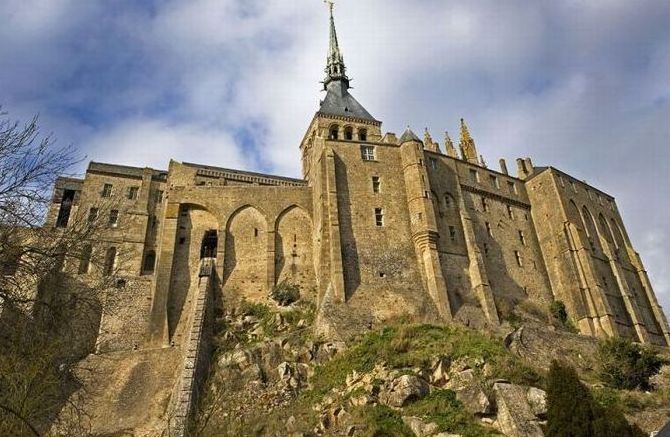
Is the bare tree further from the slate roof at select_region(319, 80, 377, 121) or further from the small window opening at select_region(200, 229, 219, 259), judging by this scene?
the slate roof at select_region(319, 80, 377, 121)

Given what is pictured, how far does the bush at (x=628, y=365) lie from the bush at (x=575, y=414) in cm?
655

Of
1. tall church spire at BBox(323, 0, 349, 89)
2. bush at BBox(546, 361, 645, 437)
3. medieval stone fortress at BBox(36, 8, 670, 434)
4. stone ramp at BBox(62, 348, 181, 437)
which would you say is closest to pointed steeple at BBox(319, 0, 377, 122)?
tall church spire at BBox(323, 0, 349, 89)

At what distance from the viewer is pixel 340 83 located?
63.4 m

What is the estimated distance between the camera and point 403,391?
23.4m

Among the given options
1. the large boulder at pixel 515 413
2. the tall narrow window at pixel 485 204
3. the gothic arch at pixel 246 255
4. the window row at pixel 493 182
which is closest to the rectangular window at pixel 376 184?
the gothic arch at pixel 246 255

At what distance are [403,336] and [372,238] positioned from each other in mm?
8063

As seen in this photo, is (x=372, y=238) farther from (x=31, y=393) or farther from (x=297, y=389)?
(x=31, y=393)

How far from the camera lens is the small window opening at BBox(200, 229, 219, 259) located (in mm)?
35906

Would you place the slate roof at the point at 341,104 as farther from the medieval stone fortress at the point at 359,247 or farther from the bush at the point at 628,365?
the bush at the point at 628,365

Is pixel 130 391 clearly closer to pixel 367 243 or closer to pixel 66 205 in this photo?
pixel 367 243

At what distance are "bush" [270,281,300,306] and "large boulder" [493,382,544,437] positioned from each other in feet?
45.9

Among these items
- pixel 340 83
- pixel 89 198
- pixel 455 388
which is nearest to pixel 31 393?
pixel 455 388

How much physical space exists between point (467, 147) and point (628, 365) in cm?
3212

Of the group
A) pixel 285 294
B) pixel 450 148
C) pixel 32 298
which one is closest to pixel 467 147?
pixel 450 148
